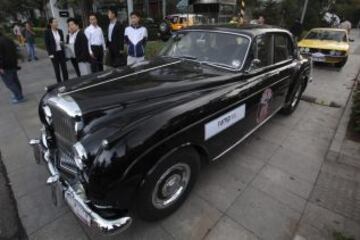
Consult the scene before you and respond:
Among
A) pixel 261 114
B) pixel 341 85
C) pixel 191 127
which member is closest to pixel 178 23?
pixel 341 85

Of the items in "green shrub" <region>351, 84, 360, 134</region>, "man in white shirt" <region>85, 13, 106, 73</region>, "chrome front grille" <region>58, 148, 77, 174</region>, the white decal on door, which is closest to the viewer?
"chrome front grille" <region>58, 148, 77, 174</region>

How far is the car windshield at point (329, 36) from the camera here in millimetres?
9688

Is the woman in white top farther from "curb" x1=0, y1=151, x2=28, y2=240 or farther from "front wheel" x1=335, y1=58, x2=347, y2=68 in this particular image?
"front wheel" x1=335, y1=58, x2=347, y2=68

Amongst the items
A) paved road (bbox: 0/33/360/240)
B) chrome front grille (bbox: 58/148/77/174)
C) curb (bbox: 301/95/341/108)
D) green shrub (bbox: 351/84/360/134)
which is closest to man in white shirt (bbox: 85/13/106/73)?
paved road (bbox: 0/33/360/240)

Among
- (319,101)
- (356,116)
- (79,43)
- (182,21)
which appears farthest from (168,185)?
(182,21)

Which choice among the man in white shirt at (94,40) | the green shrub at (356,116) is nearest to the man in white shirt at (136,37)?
the man in white shirt at (94,40)

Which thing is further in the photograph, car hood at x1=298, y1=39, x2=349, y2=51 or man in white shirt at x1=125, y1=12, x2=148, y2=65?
car hood at x1=298, y1=39, x2=349, y2=51

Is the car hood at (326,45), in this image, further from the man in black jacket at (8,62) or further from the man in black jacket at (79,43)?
the man in black jacket at (8,62)

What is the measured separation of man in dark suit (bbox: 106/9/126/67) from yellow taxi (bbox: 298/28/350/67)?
22.0 ft

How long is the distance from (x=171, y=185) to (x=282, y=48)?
10.5 ft

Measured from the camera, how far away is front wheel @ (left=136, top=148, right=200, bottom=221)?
2131 millimetres

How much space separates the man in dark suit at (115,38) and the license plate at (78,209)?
15.9ft

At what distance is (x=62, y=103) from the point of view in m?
2.19

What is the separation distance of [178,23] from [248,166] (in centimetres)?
1806
